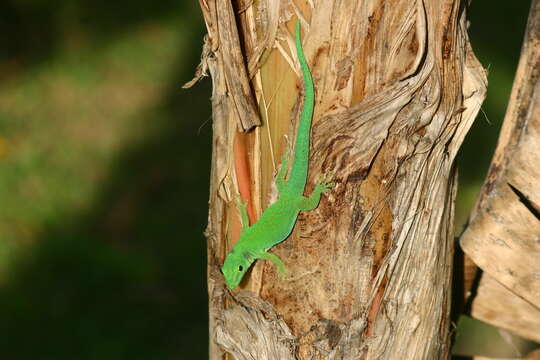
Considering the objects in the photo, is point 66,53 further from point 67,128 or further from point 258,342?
point 258,342

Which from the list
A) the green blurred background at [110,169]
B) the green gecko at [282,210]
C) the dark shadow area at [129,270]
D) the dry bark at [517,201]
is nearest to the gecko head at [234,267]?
the green gecko at [282,210]

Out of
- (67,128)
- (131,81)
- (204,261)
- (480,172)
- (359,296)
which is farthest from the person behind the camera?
(131,81)

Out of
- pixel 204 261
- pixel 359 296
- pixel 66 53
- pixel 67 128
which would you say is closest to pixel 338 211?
pixel 359 296

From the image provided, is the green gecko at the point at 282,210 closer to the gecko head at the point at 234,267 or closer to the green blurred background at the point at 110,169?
the gecko head at the point at 234,267

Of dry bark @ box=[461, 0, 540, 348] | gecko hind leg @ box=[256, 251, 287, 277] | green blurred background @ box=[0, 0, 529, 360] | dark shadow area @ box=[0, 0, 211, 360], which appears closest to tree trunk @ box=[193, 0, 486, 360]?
gecko hind leg @ box=[256, 251, 287, 277]

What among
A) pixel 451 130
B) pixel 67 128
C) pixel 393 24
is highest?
pixel 393 24
